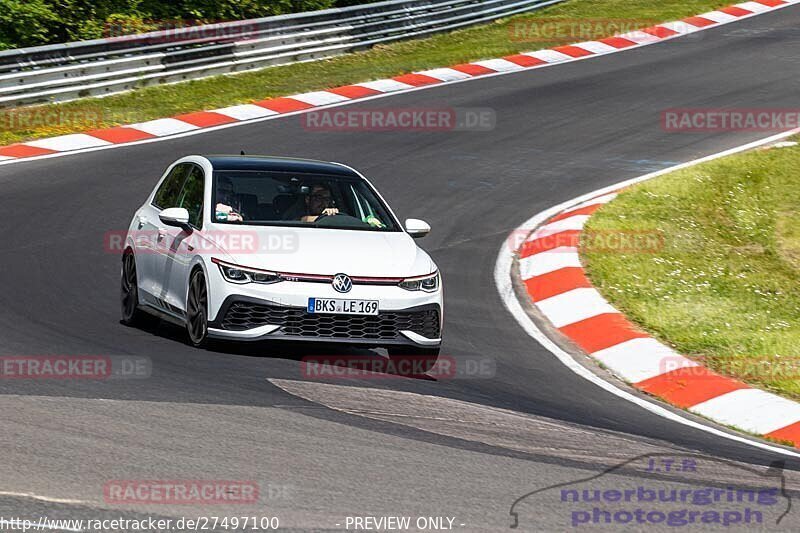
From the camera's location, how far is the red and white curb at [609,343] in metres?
9.92

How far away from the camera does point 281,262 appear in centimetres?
991

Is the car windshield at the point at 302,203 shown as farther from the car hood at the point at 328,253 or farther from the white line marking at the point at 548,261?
the white line marking at the point at 548,261

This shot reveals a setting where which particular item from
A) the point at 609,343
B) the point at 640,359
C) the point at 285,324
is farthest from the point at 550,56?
the point at 285,324

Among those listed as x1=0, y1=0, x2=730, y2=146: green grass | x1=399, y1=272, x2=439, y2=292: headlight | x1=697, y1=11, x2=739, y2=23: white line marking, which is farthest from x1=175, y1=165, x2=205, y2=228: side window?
x1=697, y1=11, x2=739, y2=23: white line marking

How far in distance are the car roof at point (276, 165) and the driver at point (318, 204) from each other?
0.24 meters

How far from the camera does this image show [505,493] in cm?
691

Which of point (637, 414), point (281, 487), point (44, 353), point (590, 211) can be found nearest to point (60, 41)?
point (590, 211)

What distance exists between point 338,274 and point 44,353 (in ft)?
7.16

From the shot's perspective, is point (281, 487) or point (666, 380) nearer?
point (281, 487)

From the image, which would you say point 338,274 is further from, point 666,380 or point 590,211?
point 590,211

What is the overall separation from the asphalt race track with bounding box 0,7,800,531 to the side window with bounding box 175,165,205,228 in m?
0.99

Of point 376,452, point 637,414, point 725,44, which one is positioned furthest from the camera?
point 725,44

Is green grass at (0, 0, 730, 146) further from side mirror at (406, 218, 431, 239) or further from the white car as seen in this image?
side mirror at (406, 218, 431, 239)

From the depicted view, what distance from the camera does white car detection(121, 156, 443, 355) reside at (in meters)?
9.79
